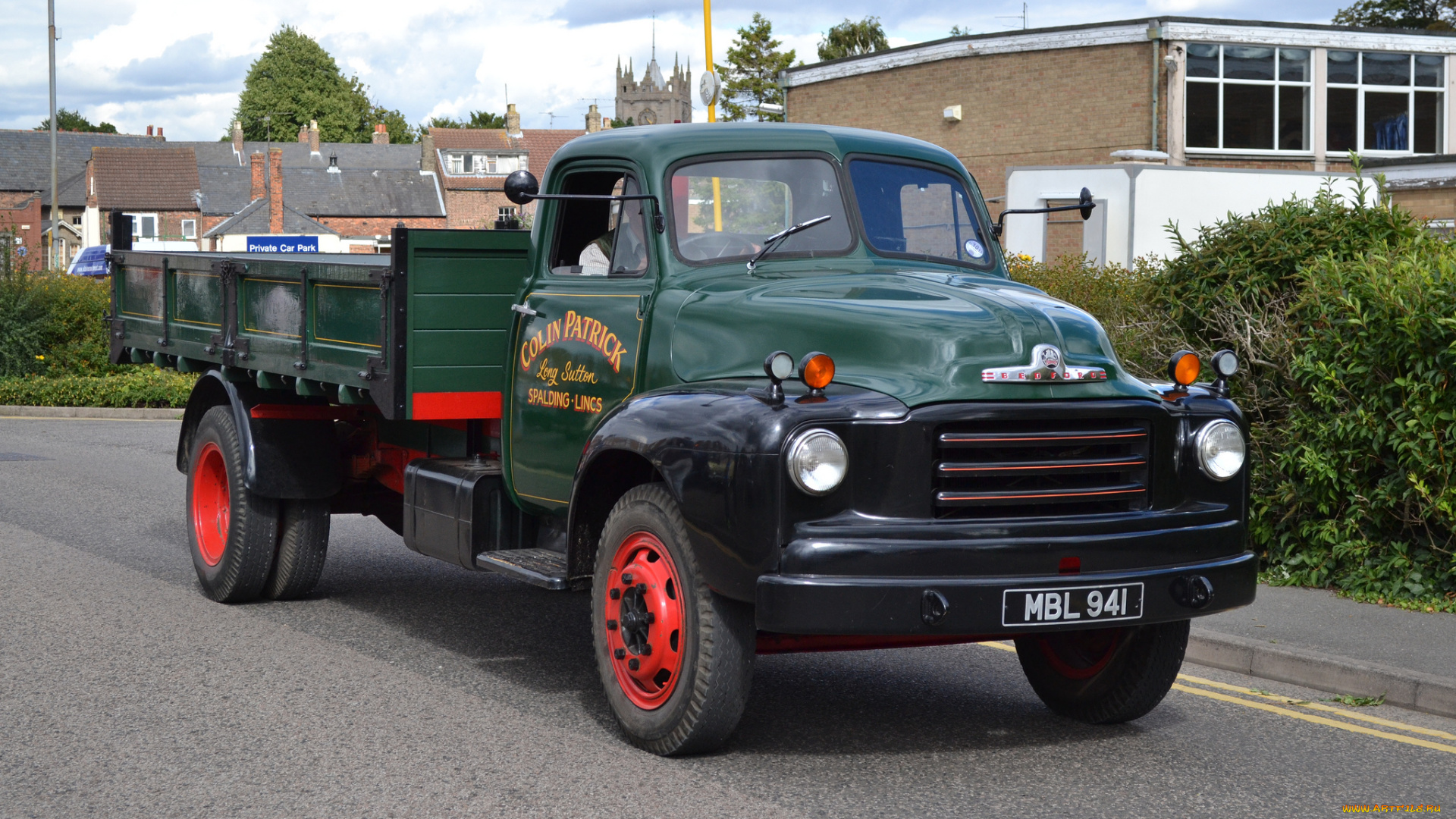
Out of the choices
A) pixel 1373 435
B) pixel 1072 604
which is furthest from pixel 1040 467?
pixel 1373 435

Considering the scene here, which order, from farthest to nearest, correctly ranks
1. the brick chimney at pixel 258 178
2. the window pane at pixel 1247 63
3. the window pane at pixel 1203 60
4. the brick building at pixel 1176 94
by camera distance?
the brick chimney at pixel 258 178 → the window pane at pixel 1247 63 → the brick building at pixel 1176 94 → the window pane at pixel 1203 60

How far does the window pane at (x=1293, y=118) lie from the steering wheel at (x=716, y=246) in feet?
98.4

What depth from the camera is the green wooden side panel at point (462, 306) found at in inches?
254

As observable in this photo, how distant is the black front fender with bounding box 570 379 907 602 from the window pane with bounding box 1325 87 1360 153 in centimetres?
3181

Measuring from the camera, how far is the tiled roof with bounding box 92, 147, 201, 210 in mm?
81625

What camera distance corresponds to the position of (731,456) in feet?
15.3

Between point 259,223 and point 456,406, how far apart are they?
237ft

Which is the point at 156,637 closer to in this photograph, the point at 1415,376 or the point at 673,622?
the point at 673,622

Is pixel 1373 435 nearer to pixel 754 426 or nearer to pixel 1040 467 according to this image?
pixel 1040 467

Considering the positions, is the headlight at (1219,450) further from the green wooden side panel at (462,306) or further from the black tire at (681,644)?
the green wooden side panel at (462,306)

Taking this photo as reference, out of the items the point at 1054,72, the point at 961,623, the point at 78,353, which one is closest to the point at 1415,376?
the point at 961,623

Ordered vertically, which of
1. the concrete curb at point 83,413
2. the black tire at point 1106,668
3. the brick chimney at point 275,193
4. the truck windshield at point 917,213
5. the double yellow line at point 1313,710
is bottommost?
the double yellow line at point 1313,710

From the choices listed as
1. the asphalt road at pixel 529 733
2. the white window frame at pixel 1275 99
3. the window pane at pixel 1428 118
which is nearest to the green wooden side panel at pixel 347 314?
the asphalt road at pixel 529 733

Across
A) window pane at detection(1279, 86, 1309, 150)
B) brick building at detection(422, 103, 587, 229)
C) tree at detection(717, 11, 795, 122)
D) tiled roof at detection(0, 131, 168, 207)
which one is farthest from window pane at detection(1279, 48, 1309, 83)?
tiled roof at detection(0, 131, 168, 207)
